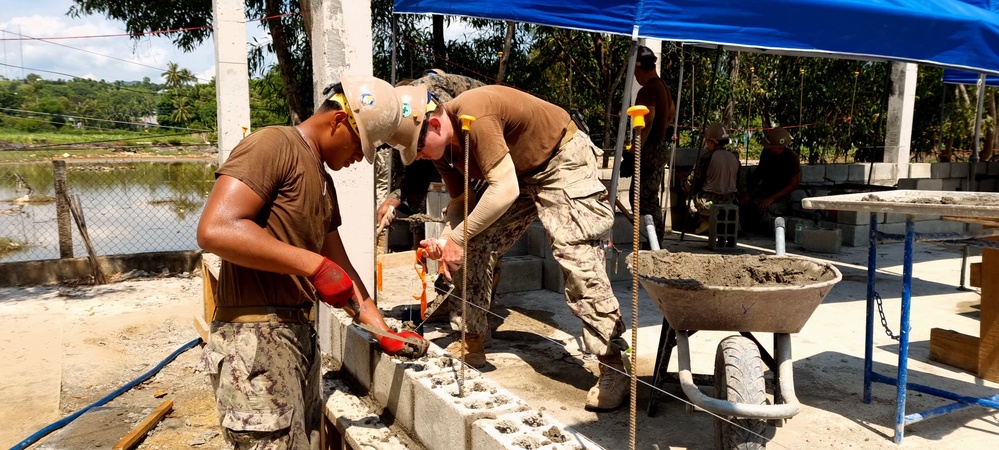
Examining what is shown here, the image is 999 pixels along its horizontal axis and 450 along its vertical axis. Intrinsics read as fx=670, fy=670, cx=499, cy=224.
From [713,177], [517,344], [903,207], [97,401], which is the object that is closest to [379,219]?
[517,344]

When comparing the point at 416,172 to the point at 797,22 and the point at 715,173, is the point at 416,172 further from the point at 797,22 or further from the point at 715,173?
the point at 715,173

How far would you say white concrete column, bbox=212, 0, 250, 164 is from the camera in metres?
5.27

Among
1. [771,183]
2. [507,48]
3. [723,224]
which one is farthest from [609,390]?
[507,48]

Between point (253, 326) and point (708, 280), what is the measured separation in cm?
200

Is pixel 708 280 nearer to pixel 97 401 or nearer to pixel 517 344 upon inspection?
pixel 517 344

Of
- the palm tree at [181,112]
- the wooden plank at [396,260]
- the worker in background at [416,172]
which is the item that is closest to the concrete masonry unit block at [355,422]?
the worker in background at [416,172]

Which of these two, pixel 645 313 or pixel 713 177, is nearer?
pixel 645 313

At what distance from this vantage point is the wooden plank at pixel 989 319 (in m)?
3.50

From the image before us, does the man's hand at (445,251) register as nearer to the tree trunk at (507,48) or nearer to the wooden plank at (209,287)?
the wooden plank at (209,287)

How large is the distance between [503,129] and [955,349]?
3.02m

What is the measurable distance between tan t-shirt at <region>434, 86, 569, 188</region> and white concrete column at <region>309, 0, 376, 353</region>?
1.74 ft

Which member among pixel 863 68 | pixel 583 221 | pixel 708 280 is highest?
pixel 863 68

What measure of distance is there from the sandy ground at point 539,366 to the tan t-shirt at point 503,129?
31.8 inches

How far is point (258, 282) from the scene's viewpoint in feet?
7.24
